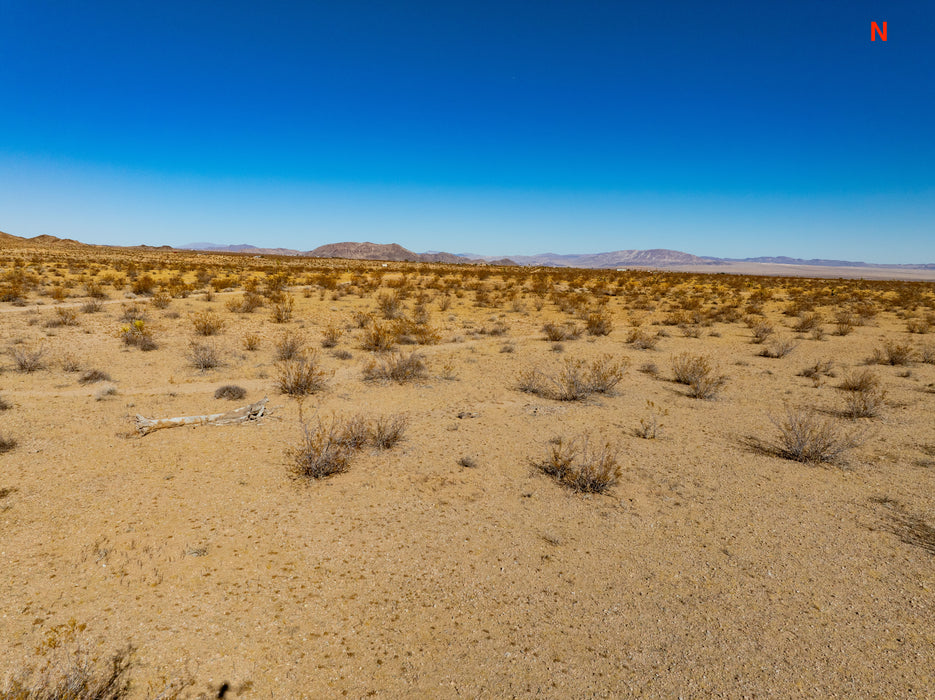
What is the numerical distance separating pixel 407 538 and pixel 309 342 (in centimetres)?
1030

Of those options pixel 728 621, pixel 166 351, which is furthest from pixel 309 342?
pixel 728 621

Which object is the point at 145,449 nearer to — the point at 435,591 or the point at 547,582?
the point at 435,591

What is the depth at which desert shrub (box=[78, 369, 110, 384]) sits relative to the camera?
30.1 ft

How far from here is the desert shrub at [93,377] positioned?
9.18 m

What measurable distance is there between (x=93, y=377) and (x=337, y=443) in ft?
21.7

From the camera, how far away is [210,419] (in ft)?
24.6

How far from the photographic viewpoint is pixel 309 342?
13.8 metres

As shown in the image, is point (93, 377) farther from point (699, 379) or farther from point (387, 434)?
point (699, 379)

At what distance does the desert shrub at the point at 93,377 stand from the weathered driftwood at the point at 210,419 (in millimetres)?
2945

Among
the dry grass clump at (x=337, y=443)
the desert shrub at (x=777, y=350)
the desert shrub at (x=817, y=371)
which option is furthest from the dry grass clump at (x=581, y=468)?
the desert shrub at (x=777, y=350)

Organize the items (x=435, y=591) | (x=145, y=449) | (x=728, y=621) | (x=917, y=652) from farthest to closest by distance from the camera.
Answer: (x=145, y=449), (x=435, y=591), (x=728, y=621), (x=917, y=652)

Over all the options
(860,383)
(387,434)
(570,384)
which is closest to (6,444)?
(387,434)

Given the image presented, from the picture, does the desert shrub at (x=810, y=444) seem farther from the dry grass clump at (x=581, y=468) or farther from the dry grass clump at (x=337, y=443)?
the dry grass clump at (x=337, y=443)

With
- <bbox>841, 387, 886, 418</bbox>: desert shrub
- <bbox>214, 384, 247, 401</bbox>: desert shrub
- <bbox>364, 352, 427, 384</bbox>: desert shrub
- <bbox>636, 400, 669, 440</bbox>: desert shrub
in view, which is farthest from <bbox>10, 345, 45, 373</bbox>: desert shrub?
<bbox>841, 387, 886, 418</bbox>: desert shrub
